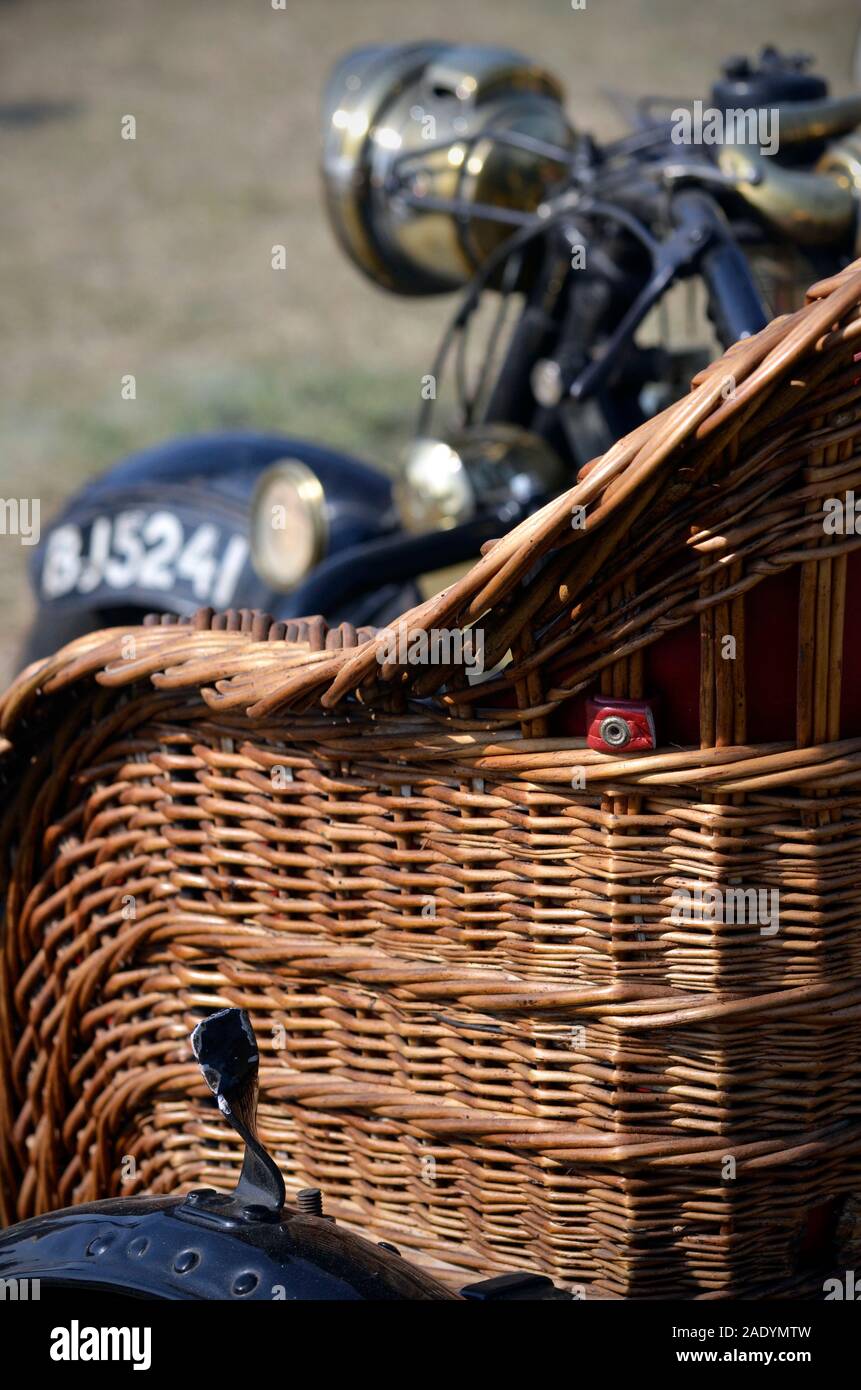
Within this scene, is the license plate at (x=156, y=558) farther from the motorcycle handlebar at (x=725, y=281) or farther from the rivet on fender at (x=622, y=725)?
the rivet on fender at (x=622, y=725)

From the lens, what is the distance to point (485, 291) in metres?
2.56

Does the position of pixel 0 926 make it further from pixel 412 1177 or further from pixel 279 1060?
pixel 412 1177

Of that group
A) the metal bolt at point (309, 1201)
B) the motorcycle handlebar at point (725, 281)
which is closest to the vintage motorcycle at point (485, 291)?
the motorcycle handlebar at point (725, 281)

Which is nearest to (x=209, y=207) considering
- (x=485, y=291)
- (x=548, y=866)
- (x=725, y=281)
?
(x=485, y=291)

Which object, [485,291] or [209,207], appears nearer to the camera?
[485,291]

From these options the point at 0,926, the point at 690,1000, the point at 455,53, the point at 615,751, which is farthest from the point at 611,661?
the point at 455,53

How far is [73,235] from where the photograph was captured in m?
10.4

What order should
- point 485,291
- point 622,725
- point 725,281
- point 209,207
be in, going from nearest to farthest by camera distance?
point 622,725, point 725,281, point 485,291, point 209,207

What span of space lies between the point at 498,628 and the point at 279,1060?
1.65 ft

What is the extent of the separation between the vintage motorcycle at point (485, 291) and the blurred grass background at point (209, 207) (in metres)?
2.42

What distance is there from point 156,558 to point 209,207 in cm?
898

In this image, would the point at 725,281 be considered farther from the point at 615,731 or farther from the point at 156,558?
the point at 156,558

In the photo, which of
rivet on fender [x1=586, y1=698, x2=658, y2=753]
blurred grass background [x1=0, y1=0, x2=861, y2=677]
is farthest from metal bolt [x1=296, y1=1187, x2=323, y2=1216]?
blurred grass background [x1=0, y1=0, x2=861, y2=677]

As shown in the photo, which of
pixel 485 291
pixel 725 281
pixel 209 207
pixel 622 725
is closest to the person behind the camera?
pixel 622 725
